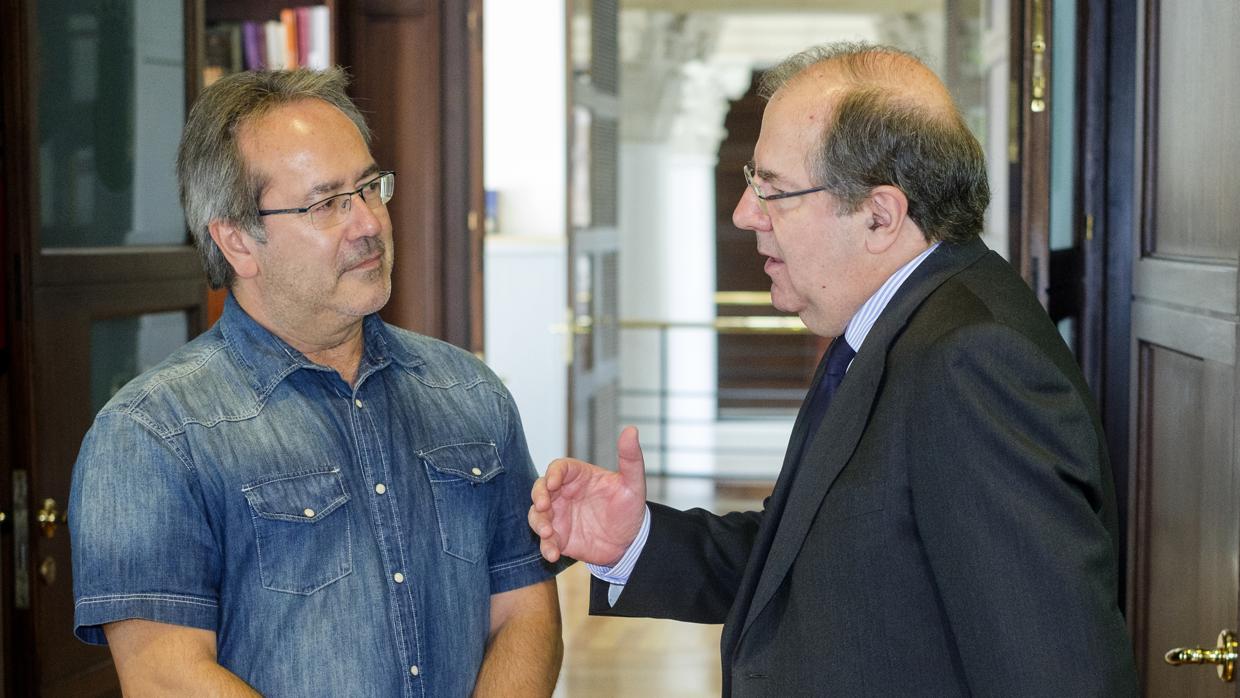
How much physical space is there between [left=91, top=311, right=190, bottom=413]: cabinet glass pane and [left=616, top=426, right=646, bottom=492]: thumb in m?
1.43

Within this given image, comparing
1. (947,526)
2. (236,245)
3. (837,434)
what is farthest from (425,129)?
(947,526)

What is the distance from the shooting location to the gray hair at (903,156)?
4.70ft

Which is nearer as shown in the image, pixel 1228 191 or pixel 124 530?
pixel 124 530

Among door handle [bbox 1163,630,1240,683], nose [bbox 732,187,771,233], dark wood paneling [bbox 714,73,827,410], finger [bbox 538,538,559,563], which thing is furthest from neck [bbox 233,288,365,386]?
dark wood paneling [bbox 714,73,827,410]

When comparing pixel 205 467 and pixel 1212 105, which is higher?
pixel 1212 105

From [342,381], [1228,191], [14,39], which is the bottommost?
[342,381]

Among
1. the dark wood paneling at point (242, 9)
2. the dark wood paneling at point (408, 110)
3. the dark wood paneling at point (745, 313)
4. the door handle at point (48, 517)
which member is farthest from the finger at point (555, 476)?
the dark wood paneling at point (745, 313)

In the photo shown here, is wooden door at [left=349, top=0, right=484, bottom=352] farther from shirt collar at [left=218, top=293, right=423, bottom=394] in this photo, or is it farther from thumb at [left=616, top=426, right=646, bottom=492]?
thumb at [left=616, top=426, right=646, bottom=492]

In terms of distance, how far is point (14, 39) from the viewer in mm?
2252

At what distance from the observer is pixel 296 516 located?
1601mm

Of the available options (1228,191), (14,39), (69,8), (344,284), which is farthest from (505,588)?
(69,8)

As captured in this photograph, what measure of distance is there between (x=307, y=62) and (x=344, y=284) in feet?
8.83

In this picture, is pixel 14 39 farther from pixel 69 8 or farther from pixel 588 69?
pixel 588 69

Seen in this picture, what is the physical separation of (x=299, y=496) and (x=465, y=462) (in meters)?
0.24
